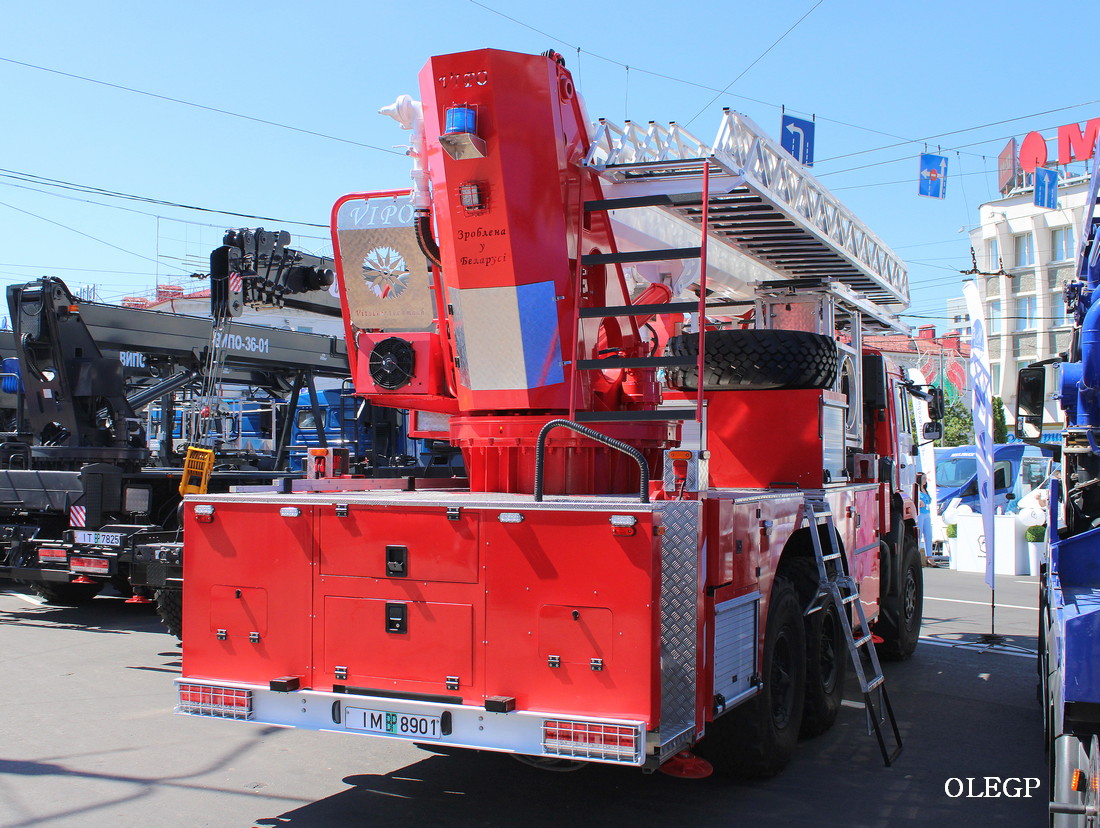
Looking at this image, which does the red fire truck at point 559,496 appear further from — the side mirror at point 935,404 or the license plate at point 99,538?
the license plate at point 99,538

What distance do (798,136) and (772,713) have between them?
1177 centimetres

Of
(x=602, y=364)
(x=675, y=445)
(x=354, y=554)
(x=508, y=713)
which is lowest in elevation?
(x=508, y=713)

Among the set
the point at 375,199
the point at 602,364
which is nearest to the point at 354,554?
the point at 602,364

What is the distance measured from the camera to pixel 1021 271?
55719 millimetres

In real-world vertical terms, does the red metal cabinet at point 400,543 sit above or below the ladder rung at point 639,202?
below

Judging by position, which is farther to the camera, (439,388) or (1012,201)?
(1012,201)

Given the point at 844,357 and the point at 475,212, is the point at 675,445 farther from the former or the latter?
the point at 844,357

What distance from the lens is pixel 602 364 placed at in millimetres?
5680

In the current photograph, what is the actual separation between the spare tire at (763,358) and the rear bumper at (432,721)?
11.2ft

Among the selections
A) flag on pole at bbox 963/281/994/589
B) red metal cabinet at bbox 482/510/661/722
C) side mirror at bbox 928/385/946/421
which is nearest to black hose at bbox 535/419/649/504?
red metal cabinet at bbox 482/510/661/722

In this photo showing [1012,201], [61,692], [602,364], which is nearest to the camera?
[602,364]

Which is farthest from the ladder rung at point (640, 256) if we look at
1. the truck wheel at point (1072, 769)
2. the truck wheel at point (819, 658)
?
the truck wheel at point (1072, 769)

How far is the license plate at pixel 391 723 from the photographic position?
4746mm

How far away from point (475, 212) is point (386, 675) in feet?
8.54
